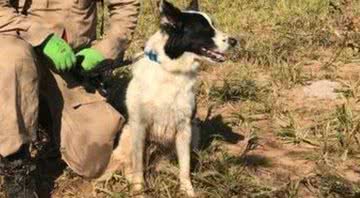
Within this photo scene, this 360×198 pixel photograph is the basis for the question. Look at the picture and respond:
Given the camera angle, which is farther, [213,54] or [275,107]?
[275,107]

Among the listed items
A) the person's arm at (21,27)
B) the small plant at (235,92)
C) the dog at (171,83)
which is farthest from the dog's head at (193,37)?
the small plant at (235,92)

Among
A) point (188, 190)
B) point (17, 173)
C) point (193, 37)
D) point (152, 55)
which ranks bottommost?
point (188, 190)

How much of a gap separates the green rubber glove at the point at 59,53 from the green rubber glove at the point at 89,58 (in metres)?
0.13

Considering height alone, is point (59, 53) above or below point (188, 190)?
above

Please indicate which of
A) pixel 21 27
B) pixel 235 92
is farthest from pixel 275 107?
pixel 21 27

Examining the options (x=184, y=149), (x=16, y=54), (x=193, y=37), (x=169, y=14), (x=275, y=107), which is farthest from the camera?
(x=275, y=107)

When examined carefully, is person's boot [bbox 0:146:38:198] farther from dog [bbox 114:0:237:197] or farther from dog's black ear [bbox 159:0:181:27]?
dog's black ear [bbox 159:0:181:27]

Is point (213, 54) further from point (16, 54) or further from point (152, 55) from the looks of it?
point (16, 54)

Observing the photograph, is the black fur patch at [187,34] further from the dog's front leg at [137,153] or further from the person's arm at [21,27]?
the person's arm at [21,27]

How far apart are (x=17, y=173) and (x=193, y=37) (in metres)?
1.12

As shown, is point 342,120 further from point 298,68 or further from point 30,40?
point 30,40

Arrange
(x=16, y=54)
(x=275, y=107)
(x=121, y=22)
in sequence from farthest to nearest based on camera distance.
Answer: (x=275, y=107), (x=121, y=22), (x=16, y=54)

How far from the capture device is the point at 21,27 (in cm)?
344

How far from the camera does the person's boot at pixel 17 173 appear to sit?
10.6 ft
